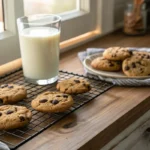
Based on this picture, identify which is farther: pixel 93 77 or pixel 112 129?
pixel 93 77

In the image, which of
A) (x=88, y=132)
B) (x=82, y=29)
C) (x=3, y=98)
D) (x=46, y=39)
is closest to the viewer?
(x=88, y=132)

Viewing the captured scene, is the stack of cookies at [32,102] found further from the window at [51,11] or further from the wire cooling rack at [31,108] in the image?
the window at [51,11]

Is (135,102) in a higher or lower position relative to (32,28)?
lower

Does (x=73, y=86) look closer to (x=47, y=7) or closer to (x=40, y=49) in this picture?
(x=40, y=49)

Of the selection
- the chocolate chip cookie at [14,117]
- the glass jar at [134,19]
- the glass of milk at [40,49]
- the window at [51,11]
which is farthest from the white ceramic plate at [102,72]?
the glass jar at [134,19]

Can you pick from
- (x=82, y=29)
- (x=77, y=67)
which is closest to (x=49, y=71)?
(x=77, y=67)

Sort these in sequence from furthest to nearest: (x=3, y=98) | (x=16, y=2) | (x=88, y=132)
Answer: (x=16, y=2)
(x=3, y=98)
(x=88, y=132)

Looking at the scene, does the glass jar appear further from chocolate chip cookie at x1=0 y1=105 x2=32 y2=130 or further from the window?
chocolate chip cookie at x1=0 y1=105 x2=32 y2=130

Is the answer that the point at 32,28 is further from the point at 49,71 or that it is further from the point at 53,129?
the point at 53,129
